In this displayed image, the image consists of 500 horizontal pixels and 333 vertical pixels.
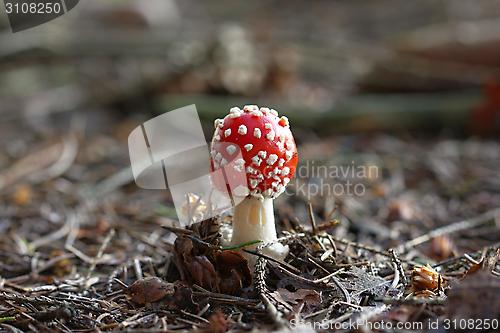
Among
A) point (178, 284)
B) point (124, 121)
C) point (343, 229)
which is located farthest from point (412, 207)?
point (124, 121)

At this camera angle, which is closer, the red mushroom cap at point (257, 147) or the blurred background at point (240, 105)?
the red mushroom cap at point (257, 147)

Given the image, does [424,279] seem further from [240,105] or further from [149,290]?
[240,105]

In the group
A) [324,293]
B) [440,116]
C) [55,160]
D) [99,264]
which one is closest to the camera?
[324,293]

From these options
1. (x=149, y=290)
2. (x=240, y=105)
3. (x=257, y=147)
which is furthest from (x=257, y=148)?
(x=240, y=105)

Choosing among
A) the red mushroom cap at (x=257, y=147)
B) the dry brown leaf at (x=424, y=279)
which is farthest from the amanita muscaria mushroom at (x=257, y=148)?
the dry brown leaf at (x=424, y=279)

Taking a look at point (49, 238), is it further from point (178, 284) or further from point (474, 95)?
point (474, 95)

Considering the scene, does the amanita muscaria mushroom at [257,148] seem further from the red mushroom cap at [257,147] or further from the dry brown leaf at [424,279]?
the dry brown leaf at [424,279]
